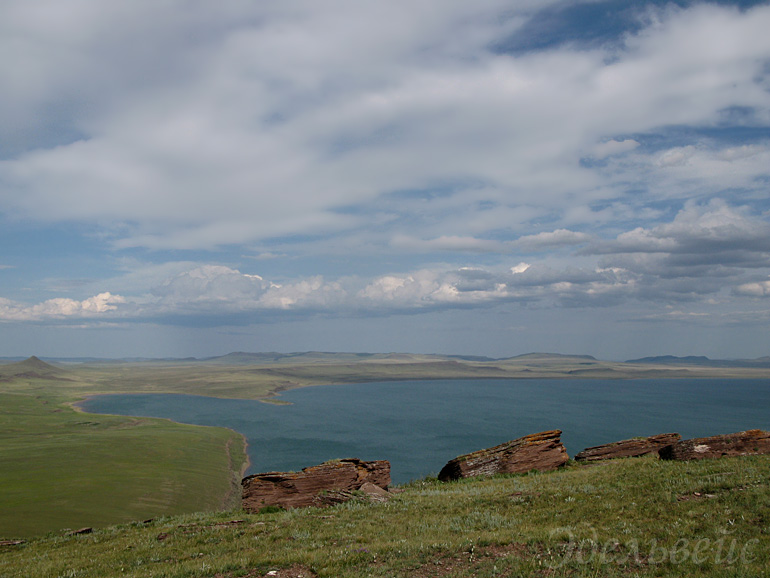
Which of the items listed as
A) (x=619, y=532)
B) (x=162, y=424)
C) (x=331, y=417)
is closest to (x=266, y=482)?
(x=619, y=532)

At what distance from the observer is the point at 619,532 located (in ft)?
41.4

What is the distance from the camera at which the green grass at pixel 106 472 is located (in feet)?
198

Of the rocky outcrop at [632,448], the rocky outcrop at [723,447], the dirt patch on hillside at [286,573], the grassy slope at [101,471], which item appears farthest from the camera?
the grassy slope at [101,471]

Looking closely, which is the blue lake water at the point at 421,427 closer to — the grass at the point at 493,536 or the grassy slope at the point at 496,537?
the grass at the point at 493,536

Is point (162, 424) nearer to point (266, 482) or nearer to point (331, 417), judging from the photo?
point (331, 417)

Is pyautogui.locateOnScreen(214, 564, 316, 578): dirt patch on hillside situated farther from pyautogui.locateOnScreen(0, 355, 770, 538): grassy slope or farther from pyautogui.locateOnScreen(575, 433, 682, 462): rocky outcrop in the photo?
pyautogui.locateOnScreen(0, 355, 770, 538): grassy slope

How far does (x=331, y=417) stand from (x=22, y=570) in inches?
6752

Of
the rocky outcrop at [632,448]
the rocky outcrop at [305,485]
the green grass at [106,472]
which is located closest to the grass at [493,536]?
the rocky outcrop at [305,485]

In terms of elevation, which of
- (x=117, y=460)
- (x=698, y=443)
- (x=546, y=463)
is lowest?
(x=117, y=460)

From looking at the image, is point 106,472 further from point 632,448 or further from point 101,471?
point 632,448

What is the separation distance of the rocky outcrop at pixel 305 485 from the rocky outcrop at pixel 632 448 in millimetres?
14914

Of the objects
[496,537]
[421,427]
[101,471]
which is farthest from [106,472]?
[421,427]

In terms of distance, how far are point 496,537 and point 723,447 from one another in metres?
17.5

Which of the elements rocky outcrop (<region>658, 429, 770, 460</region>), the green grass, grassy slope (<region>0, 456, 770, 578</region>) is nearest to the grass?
grassy slope (<region>0, 456, 770, 578</region>)
